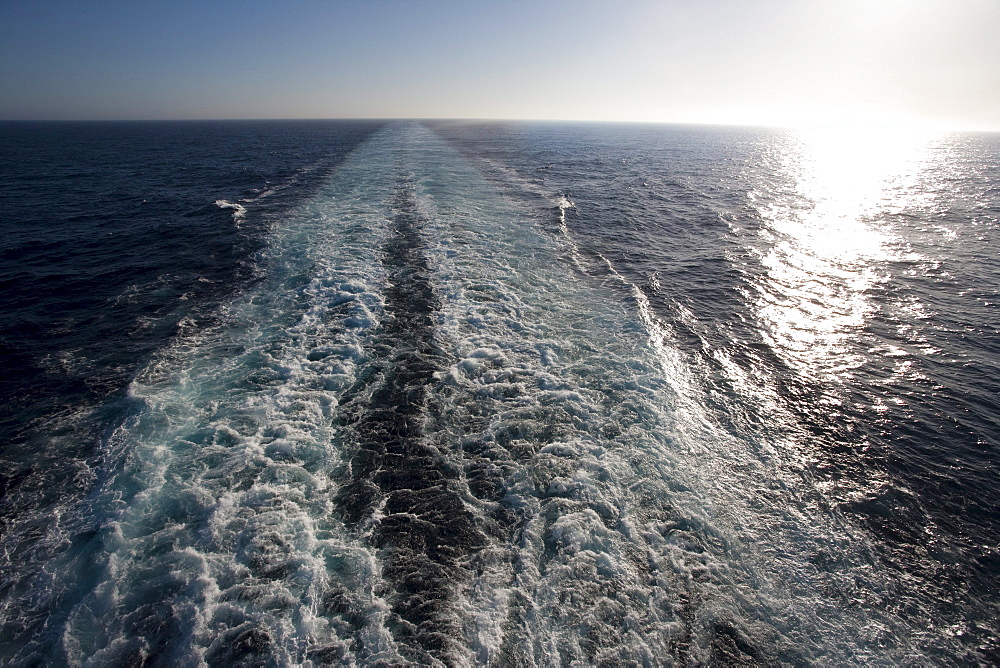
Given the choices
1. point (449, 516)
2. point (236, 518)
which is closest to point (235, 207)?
point (236, 518)

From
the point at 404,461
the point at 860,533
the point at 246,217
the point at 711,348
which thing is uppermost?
the point at 246,217

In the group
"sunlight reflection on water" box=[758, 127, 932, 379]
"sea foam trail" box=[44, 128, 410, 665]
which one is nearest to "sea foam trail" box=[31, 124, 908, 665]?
"sea foam trail" box=[44, 128, 410, 665]

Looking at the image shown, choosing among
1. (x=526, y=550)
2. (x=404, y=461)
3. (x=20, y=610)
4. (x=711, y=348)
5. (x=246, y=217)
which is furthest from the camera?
(x=246, y=217)

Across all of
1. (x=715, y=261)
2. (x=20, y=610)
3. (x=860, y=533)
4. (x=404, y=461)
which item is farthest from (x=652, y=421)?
(x=715, y=261)

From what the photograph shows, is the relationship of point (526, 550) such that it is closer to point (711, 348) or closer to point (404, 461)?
point (404, 461)

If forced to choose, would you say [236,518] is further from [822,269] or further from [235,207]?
[235,207]

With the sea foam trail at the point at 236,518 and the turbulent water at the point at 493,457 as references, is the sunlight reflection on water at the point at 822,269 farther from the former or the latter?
the sea foam trail at the point at 236,518
